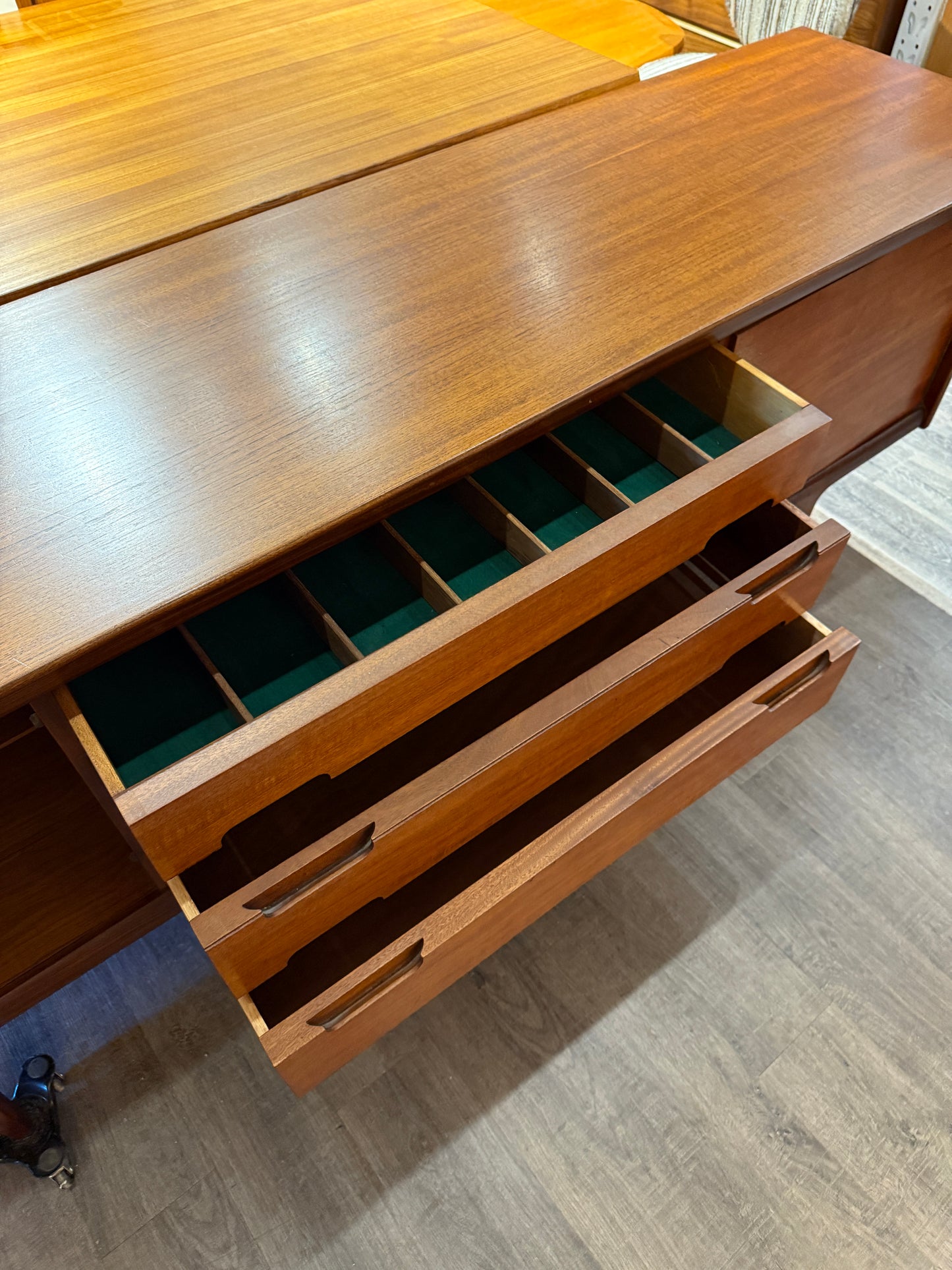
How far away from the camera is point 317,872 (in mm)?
687

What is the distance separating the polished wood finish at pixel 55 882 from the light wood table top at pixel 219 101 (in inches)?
19.9

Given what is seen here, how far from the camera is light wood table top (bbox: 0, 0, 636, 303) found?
0.94 metres

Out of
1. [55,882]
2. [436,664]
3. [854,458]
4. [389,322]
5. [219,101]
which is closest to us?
[436,664]

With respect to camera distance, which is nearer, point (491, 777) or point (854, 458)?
point (491, 777)

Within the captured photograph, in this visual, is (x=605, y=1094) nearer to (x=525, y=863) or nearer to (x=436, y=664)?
(x=525, y=863)

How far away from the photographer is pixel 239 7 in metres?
1.33

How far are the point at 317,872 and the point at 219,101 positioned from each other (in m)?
1.00

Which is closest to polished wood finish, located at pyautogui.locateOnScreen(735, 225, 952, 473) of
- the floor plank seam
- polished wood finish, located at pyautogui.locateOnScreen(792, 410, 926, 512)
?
polished wood finish, located at pyautogui.locateOnScreen(792, 410, 926, 512)

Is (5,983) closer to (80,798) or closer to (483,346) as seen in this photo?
(80,798)

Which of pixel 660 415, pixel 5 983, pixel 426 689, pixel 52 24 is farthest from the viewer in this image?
pixel 52 24

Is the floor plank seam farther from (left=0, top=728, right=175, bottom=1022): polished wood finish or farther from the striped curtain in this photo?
the striped curtain

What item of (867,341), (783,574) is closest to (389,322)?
(783,574)

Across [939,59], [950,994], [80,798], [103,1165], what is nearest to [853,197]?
[939,59]

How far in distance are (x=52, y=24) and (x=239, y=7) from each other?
0.28 metres
